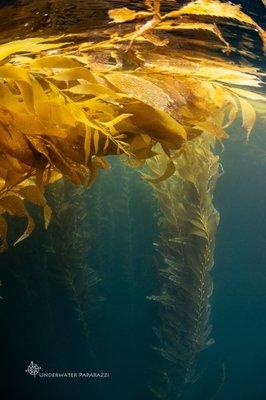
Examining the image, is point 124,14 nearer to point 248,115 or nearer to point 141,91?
point 141,91

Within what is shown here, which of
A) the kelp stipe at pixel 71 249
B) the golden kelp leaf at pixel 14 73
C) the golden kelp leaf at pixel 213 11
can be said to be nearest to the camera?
the golden kelp leaf at pixel 14 73

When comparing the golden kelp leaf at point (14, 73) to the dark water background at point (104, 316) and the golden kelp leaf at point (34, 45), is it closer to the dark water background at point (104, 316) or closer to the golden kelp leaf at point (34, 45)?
the golden kelp leaf at point (34, 45)

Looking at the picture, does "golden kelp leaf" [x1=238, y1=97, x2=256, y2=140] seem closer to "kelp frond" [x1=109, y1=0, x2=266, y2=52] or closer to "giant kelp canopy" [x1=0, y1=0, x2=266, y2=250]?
"giant kelp canopy" [x1=0, y1=0, x2=266, y2=250]

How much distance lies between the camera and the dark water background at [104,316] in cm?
543

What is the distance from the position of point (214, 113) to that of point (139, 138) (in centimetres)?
106

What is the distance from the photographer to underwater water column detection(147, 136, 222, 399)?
4.70 meters

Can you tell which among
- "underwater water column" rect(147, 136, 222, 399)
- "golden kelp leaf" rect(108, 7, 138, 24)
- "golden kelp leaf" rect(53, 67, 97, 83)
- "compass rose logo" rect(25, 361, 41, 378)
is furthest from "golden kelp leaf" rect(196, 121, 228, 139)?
"compass rose logo" rect(25, 361, 41, 378)

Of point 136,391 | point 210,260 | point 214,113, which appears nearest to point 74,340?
point 136,391

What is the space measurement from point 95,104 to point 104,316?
484 centimetres

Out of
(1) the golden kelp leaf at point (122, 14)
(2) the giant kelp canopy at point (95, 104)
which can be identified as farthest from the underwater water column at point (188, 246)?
(1) the golden kelp leaf at point (122, 14)

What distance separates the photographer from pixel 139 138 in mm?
2547

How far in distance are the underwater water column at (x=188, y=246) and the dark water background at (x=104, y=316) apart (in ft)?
2.63

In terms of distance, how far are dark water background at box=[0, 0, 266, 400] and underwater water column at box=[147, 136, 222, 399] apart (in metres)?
0.80

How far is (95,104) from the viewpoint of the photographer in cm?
230
